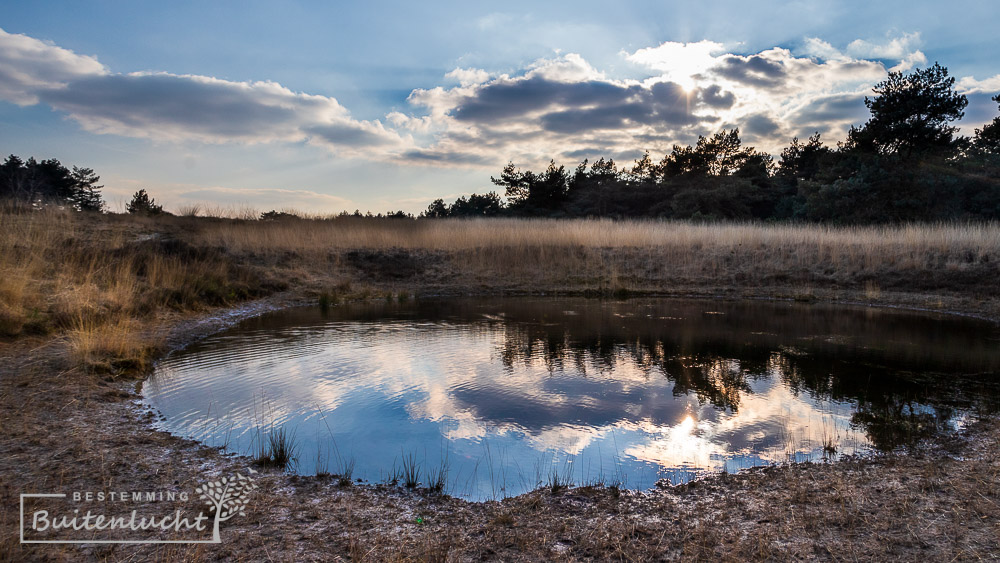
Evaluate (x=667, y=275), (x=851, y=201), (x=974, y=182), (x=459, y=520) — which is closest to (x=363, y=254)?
(x=667, y=275)

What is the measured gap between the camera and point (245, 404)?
5250mm

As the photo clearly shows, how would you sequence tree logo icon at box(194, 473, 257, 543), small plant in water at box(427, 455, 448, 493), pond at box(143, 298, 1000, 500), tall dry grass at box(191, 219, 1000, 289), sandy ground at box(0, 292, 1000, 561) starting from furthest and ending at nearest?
tall dry grass at box(191, 219, 1000, 289)
pond at box(143, 298, 1000, 500)
small plant in water at box(427, 455, 448, 493)
tree logo icon at box(194, 473, 257, 543)
sandy ground at box(0, 292, 1000, 561)

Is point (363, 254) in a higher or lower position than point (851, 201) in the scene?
lower

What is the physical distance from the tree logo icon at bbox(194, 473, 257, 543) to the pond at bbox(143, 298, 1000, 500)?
19.8 inches

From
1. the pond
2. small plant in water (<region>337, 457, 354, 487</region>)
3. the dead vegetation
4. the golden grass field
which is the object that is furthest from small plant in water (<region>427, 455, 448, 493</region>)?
the golden grass field

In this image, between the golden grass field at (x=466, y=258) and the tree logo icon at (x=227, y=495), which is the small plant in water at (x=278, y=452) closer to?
the tree logo icon at (x=227, y=495)

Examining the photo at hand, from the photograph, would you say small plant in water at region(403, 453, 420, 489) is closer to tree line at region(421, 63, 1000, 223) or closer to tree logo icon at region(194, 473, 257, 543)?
tree logo icon at region(194, 473, 257, 543)

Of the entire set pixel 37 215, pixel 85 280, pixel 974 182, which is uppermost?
pixel 974 182

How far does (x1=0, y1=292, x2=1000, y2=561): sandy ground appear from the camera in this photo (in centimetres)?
258

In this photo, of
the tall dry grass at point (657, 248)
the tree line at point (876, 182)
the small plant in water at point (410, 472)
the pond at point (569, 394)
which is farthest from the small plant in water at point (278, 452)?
the tree line at point (876, 182)

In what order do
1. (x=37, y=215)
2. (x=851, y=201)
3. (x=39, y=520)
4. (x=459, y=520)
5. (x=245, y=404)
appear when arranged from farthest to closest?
(x=851, y=201) < (x=37, y=215) < (x=245, y=404) < (x=459, y=520) < (x=39, y=520)

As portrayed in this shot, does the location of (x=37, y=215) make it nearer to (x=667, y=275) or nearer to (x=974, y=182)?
(x=667, y=275)

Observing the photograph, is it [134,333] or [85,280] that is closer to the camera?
[134,333]

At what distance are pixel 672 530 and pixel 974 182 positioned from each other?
31.1 meters
